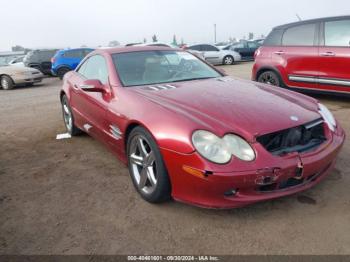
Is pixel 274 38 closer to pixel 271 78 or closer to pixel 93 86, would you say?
pixel 271 78

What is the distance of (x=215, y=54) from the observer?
17766mm

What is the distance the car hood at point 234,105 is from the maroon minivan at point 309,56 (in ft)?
9.62

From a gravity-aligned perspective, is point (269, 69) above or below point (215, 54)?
above

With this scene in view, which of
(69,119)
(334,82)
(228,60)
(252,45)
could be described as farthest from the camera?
(252,45)

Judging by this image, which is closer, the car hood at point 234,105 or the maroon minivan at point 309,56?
the car hood at point 234,105

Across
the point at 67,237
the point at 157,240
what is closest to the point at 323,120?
the point at 157,240

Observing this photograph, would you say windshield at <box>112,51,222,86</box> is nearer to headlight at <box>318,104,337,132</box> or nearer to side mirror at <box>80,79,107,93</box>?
side mirror at <box>80,79,107,93</box>

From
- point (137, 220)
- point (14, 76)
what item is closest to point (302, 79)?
point (137, 220)

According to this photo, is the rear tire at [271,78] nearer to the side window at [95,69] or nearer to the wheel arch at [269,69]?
the wheel arch at [269,69]

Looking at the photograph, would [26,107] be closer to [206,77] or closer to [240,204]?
[206,77]

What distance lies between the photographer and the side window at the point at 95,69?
3.79 meters

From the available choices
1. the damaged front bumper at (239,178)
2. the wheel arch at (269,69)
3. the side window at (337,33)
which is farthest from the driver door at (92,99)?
the side window at (337,33)

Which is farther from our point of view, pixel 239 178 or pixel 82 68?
pixel 82 68

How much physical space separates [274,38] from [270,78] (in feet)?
2.75
